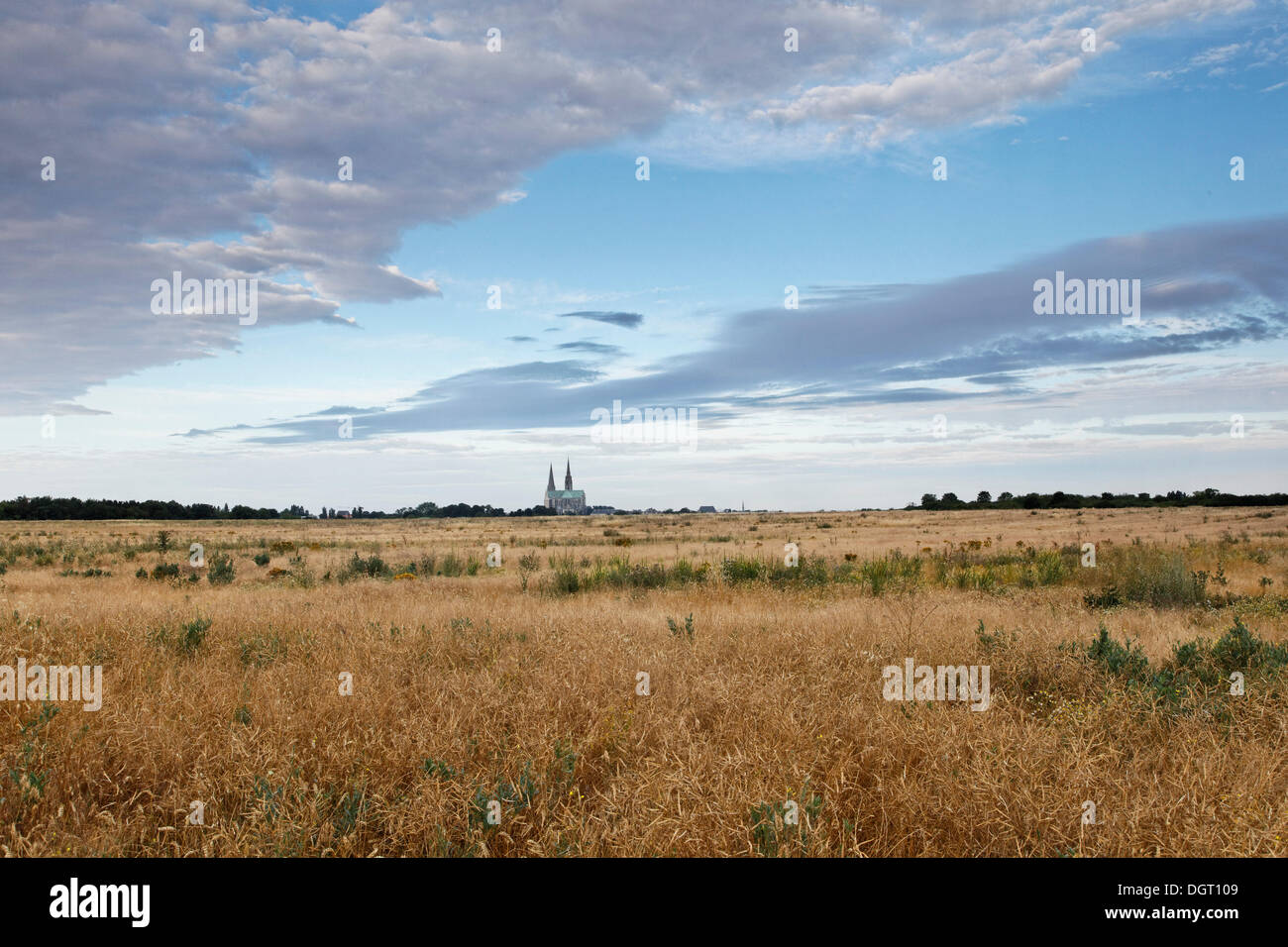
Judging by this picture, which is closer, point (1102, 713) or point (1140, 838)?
point (1140, 838)

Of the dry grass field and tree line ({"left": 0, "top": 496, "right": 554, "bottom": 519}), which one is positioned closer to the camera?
the dry grass field

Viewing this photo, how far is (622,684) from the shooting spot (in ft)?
21.3

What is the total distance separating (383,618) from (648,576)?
335 inches

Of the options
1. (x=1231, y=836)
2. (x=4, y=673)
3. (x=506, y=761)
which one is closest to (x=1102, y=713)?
(x=1231, y=836)

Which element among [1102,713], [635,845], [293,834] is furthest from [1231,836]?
[293,834]

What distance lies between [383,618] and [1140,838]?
31.6ft

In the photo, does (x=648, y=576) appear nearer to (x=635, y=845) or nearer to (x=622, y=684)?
(x=622, y=684)

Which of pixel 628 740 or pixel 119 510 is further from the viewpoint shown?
pixel 119 510

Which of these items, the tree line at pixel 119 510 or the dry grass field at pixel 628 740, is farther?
the tree line at pixel 119 510

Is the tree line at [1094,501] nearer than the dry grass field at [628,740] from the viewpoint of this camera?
No

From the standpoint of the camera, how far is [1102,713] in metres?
5.70

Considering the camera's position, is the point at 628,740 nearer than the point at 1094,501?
Yes
